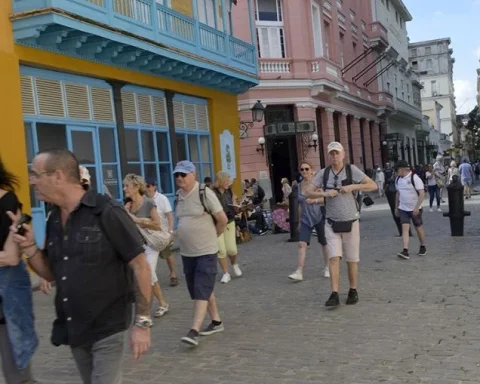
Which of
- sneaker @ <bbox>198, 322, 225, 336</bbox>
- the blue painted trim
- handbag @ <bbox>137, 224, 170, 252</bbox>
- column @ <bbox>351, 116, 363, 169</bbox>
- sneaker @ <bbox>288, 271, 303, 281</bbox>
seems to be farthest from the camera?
column @ <bbox>351, 116, 363, 169</bbox>

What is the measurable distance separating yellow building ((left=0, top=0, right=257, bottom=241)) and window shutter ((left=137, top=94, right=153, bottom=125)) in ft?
0.08

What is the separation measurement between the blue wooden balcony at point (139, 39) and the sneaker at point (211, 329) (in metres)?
6.58

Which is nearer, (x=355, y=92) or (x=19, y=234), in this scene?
(x=19, y=234)

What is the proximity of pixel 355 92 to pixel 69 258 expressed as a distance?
3127 cm

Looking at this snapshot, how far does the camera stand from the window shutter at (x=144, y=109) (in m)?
14.9

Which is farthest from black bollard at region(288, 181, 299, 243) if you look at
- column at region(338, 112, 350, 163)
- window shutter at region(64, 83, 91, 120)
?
column at region(338, 112, 350, 163)

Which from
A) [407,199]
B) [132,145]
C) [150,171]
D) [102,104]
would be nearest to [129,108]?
[132,145]

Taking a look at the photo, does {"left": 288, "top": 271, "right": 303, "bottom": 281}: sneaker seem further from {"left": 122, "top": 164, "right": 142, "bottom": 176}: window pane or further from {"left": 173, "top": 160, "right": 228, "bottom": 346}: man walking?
{"left": 122, "top": 164, "right": 142, "bottom": 176}: window pane

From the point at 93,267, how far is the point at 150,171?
486 inches

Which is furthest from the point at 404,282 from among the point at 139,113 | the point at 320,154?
the point at 320,154

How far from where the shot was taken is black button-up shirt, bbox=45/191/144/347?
3029 mm

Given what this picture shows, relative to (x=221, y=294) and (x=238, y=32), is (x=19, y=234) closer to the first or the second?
(x=221, y=294)

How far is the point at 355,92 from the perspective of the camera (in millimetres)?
33031

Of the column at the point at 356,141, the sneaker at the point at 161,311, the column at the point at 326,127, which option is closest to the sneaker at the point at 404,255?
the sneaker at the point at 161,311
